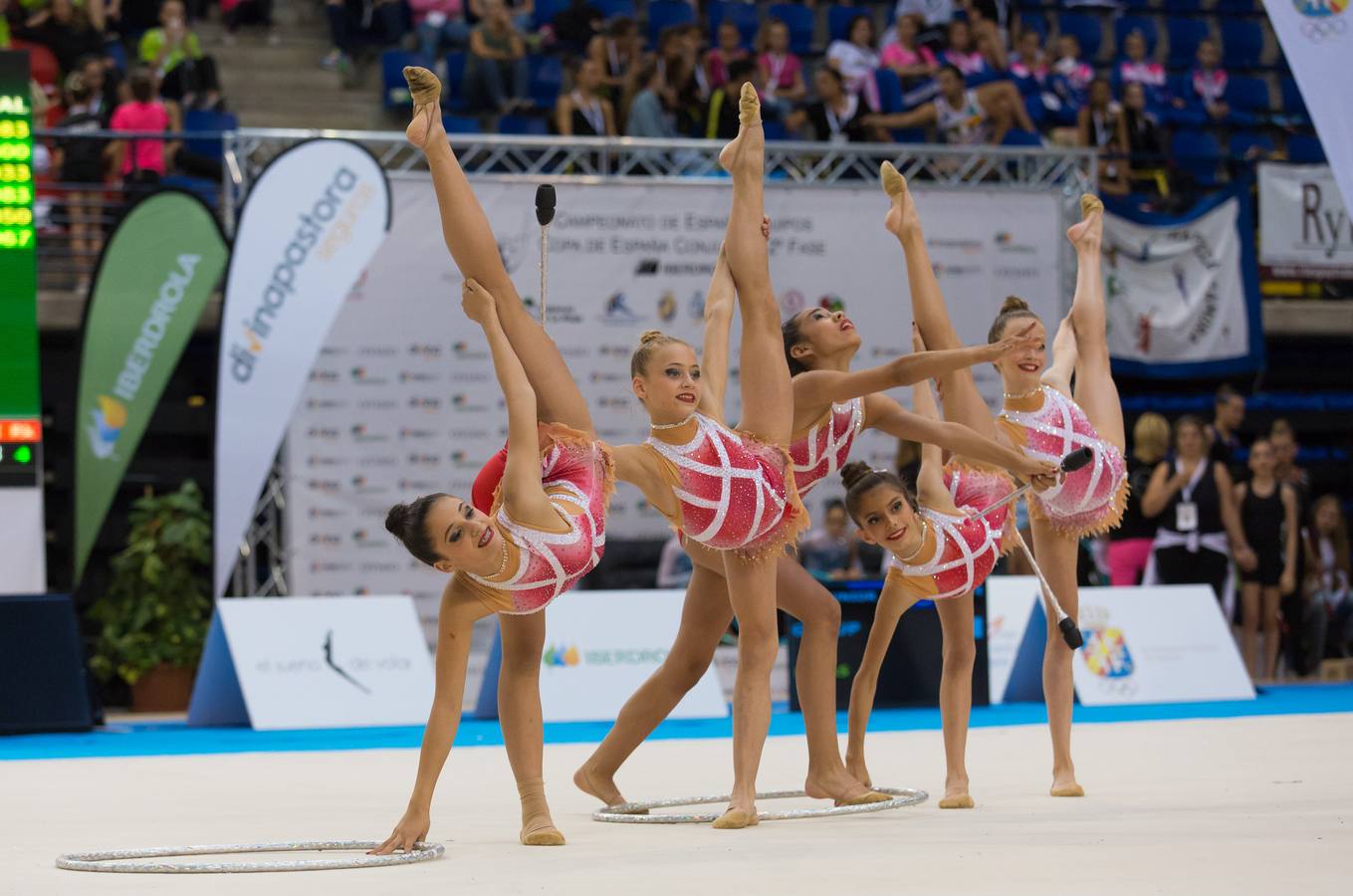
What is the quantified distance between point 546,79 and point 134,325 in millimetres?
4191

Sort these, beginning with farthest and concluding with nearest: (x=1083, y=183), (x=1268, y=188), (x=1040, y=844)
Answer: (x=1268, y=188)
(x=1083, y=183)
(x=1040, y=844)

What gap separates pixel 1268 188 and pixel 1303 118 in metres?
2.46

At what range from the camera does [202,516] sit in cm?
1028

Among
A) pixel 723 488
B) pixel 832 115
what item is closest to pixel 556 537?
pixel 723 488

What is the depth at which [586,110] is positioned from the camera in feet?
38.8

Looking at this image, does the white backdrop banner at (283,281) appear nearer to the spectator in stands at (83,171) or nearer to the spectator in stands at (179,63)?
the spectator in stands at (83,171)

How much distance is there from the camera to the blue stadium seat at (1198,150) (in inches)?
528

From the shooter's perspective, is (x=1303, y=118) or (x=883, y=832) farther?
(x=1303, y=118)

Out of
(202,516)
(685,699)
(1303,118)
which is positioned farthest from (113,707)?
(1303,118)

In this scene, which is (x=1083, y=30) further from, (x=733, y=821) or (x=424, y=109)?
(x=733, y=821)

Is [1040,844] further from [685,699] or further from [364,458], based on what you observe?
[364,458]

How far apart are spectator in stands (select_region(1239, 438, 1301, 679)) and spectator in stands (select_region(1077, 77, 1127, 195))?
2.63 m

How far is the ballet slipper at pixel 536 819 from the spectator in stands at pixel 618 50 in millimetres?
8341

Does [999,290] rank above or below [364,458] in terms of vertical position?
above
